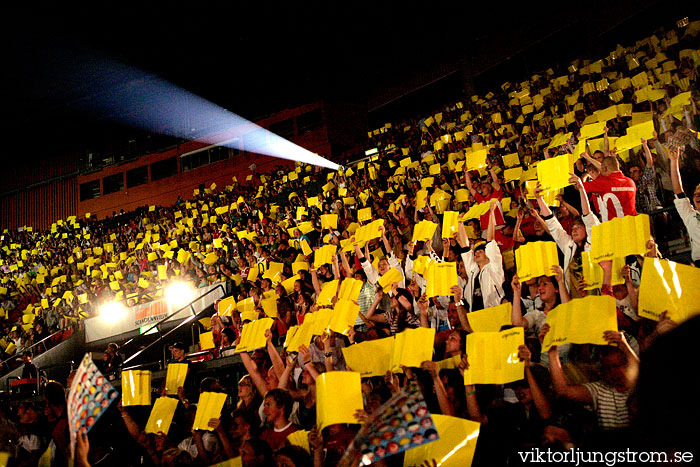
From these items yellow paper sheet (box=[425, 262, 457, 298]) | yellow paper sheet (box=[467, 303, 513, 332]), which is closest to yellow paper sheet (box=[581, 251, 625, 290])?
yellow paper sheet (box=[467, 303, 513, 332])

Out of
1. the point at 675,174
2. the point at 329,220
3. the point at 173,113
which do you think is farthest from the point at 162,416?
the point at 173,113

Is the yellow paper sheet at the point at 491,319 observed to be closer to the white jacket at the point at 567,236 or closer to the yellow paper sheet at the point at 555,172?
the white jacket at the point at 567,236

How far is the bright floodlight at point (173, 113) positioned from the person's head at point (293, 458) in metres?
14.8

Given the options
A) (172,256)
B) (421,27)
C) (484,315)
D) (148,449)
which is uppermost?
(421,27)

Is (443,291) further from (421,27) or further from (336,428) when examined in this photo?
(421,27)

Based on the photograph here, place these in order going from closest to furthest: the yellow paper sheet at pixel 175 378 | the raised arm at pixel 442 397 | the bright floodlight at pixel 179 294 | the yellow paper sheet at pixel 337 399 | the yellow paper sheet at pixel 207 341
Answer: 1. the yellow paper sheet at pixel 337 399
2. the raised arm at pixel 442 397
3. the yellow paper sheet at pixel 175 378
4. the yellow paper sheet at pixel 207 341
5. the bright floodlight at pixel 179 294

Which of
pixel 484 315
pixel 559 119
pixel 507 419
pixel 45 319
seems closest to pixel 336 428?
pixel 507 419

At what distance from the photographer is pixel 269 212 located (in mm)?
13211

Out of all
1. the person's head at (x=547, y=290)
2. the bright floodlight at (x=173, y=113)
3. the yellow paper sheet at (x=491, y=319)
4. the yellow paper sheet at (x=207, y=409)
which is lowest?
the yellow paper sheet at (x=207, y=409)

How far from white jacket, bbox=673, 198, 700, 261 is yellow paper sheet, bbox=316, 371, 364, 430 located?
313cm

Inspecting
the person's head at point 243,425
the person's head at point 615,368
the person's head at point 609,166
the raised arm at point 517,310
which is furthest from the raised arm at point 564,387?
the person's head at point 609,166

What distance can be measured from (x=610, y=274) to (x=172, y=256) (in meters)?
11.1

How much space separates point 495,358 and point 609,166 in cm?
334

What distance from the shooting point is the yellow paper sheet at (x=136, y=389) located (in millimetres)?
5172
